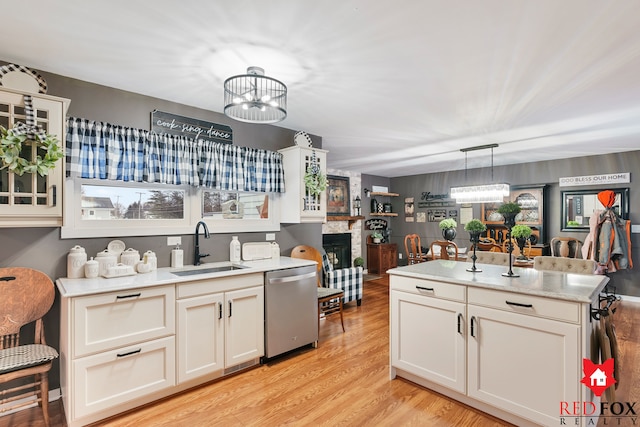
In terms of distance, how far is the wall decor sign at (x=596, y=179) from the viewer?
204 inches

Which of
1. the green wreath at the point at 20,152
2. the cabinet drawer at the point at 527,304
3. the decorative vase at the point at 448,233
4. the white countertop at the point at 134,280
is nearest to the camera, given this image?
the cabinet drawer at the point at 527,304

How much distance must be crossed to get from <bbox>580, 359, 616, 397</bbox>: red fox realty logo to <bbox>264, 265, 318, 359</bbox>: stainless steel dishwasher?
82.7 inches

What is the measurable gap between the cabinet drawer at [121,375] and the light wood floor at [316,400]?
157 millimetres

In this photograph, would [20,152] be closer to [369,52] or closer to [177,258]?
[177,258]

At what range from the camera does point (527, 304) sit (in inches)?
77.7

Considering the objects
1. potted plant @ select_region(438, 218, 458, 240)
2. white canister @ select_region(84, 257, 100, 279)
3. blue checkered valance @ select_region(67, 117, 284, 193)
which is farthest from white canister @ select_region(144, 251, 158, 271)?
potted plant @ select_region(438, 218, 458, 240)

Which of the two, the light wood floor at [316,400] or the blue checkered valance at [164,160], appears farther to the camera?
the blue checkered valance at [164,160]

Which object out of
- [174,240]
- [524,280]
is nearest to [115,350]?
[174,240]

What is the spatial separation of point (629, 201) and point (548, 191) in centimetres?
110

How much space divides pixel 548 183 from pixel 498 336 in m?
5.08

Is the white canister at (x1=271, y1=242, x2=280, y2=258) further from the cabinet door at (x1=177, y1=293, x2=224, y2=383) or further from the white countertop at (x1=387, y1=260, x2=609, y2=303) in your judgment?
the white countertop at (x1=387, y1=260, x2=609, y2=303)

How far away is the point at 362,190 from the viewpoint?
7676 millimetres

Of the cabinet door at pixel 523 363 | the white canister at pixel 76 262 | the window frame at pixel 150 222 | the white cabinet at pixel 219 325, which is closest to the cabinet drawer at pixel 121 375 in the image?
the white cabinet at pixel 219 325

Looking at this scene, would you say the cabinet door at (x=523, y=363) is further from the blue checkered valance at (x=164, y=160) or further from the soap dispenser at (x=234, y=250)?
the blue checkered valance at (x=164, y=160)
